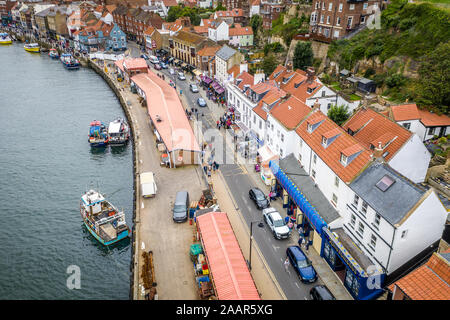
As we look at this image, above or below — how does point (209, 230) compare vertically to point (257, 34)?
below

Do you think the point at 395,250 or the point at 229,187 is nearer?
the point at 395,250

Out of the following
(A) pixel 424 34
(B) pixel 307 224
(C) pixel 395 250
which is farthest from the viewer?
(A) pixel 424 34

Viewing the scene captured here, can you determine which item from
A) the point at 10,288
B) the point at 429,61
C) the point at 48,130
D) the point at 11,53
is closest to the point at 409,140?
the point at 429,61

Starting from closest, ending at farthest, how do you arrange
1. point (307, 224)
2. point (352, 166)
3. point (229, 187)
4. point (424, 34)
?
1. point (352, 166)
2. point (307, 224)
3. point (229, 187)
4. point (424, 34)

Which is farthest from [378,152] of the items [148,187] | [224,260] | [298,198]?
[148,187]

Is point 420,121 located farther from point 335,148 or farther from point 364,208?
point 364,208

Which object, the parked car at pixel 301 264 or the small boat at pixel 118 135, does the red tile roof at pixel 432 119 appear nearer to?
the parked car at pixel 301 264

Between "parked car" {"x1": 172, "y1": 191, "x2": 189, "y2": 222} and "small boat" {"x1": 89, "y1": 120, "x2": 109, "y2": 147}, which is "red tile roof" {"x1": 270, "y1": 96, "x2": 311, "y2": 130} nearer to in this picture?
"parked car" {"x1": 172, "y1": 191, "x2": 189, "y2": 222}

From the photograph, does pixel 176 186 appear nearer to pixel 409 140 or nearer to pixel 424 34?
pixel 409 140
